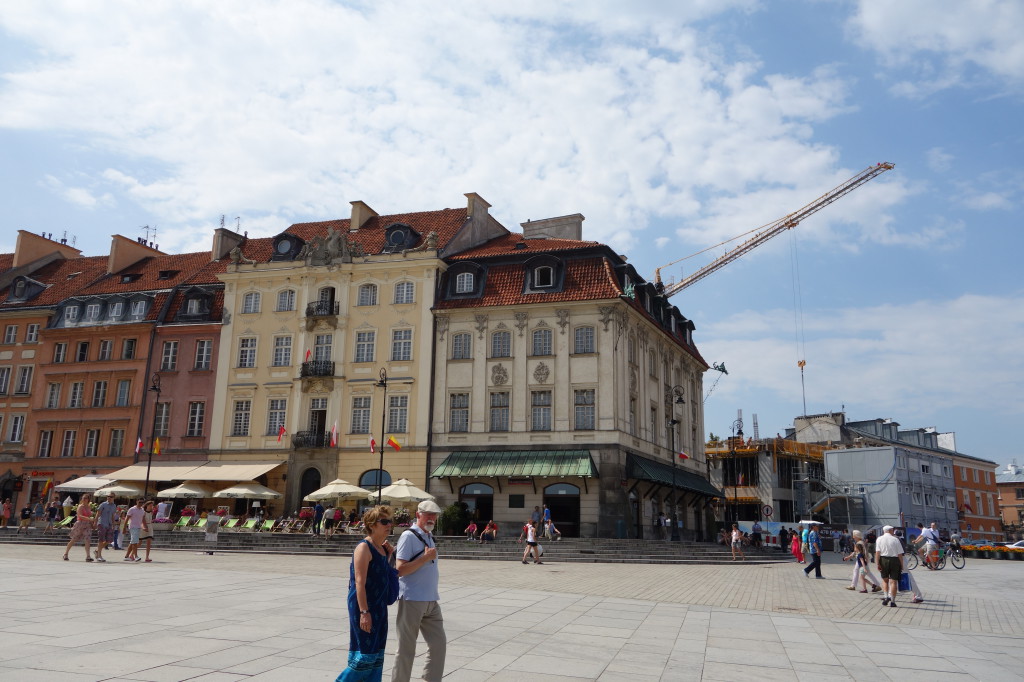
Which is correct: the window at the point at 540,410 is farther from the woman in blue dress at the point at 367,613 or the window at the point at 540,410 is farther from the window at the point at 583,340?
the woman in blue dress at the point at 367,613

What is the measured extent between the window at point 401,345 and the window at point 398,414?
1.98 meters

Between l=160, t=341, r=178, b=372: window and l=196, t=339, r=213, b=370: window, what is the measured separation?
1.38 m

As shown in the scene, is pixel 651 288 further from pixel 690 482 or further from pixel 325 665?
pixel 325 665

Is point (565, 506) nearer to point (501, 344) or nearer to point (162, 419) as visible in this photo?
point (501, 344)

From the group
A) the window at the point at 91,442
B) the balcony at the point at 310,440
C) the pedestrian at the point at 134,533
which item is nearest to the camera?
the pedestrian at the point at 134,533

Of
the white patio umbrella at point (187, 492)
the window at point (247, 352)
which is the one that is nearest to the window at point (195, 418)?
the window at point (247, 352)

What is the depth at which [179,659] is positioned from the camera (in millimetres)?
8922

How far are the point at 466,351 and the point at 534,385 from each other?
13.4 ft

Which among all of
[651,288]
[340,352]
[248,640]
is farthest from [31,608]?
[651,288]

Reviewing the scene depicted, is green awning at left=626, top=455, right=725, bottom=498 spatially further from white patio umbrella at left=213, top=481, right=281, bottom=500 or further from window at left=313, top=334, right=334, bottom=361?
white patio umbrella at left=213, top=481, right=281, bottom=500

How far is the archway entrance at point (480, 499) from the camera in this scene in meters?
39.2

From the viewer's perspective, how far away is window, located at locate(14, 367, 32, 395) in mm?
49594

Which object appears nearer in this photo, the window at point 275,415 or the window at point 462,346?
the window at point 462,346

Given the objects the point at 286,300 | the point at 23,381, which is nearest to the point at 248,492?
the point at 286,300
